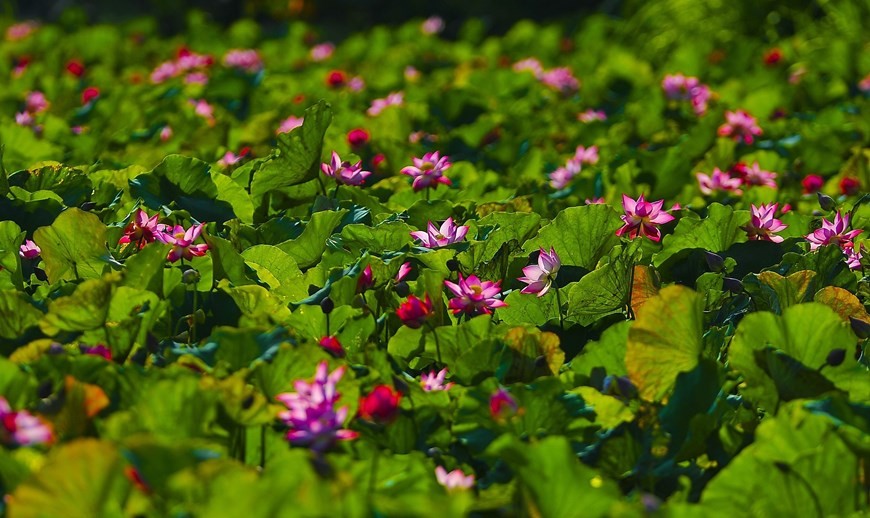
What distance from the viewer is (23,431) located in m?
1.68

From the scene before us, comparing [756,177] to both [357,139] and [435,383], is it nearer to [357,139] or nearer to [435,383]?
[357,139]

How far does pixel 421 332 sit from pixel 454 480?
57 centimetres

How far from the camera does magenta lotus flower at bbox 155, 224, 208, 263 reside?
247 cm

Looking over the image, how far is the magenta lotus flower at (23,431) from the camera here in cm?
167

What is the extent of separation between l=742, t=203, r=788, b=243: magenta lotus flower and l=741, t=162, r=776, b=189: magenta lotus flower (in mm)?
799

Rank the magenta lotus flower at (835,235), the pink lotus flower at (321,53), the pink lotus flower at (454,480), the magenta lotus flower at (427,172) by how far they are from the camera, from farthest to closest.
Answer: the pink lotus flower at (321,53) → the magenta lotus flower at (427,172) → the magenta lotus flower at (835,235) → the pink lotus flower at (454,480)

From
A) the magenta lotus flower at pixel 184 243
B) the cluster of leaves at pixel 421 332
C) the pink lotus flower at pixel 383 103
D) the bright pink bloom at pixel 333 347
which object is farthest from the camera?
the pink lotus flower at pixel 383 103

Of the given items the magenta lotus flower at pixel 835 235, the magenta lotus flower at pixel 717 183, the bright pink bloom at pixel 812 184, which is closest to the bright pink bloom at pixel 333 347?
the magenta lotus flower at pixel 835 235

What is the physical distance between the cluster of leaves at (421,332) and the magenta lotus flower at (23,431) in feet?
0.04

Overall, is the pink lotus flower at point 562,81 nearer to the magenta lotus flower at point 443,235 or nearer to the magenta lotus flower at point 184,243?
the magenta lotus flower at point 443,235

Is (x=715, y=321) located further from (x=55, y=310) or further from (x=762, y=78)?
(x=762, y=78)

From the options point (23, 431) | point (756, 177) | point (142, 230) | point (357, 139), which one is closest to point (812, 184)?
point (756, 177)

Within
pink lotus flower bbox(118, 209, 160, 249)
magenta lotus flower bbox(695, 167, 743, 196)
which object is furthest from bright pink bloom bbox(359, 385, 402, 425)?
magenta lotus flower bbox(695, 167, 743, 196)

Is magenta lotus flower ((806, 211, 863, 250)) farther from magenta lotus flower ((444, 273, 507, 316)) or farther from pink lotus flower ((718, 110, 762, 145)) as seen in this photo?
pink lotus flower ((718, 110, 762, 145))
